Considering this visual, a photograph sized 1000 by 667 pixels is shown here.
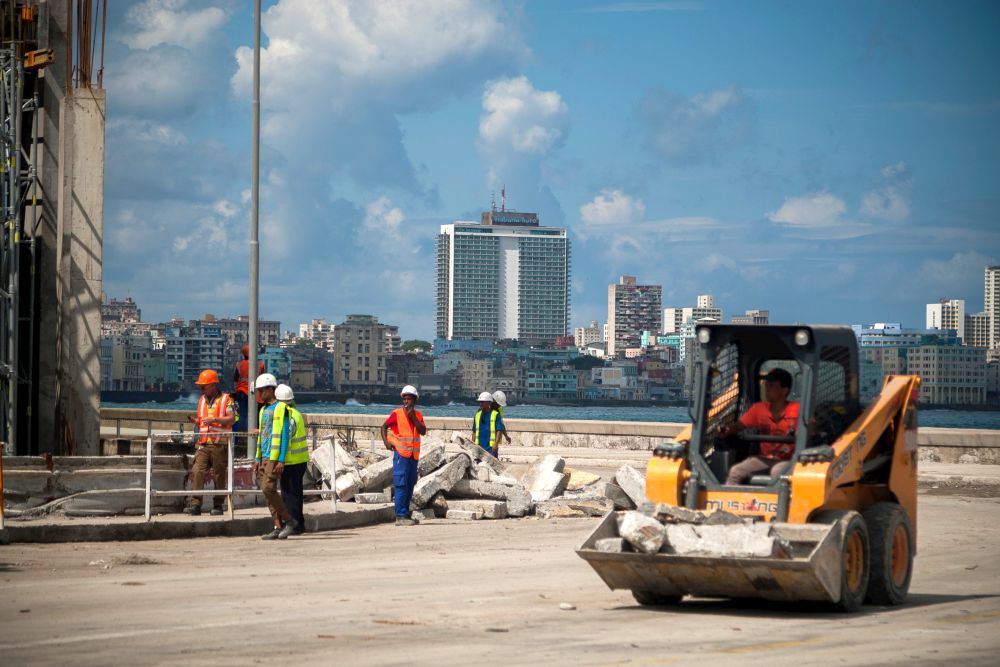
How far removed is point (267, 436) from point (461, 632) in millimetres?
6840

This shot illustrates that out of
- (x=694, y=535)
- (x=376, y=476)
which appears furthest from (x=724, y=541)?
(x=376, y=476)

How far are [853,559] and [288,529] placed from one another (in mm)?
7578

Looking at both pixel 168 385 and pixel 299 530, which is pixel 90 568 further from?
pixel 168 385

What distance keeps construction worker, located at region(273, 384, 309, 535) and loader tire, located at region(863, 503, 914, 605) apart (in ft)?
22.4

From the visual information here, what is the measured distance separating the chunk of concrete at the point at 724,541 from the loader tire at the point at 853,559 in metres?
0.65

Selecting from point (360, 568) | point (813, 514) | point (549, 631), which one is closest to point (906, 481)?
point (813, 514)

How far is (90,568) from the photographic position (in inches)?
520

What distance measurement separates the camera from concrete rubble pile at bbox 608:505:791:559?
395 inches

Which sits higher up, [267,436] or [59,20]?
[59,20]

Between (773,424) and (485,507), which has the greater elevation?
(773,424)

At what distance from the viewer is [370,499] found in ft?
65.0

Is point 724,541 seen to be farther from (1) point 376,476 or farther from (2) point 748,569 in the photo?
(1) point 376,476

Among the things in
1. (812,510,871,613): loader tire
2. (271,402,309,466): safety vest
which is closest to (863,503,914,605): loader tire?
(812,510,871,613): loader tire

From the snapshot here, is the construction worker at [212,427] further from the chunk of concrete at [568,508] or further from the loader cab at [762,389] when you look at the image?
the loader cab at [762,389]
